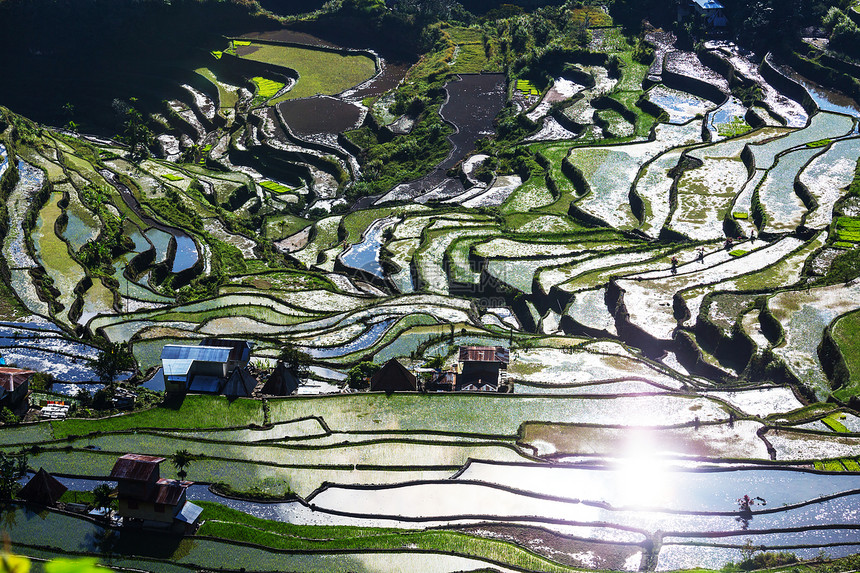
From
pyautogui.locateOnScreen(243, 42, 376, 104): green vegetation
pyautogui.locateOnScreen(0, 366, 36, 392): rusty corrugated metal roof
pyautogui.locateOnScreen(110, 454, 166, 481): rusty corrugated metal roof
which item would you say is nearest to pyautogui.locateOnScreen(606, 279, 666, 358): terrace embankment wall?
pyautogui.locateOnScreen(110, 454, 166, 481): rusty corrugated metal roof

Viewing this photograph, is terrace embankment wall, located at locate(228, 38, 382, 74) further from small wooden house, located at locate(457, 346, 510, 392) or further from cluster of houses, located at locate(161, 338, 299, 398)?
cluster of houses, located at locate(161, 338, 299, 398)

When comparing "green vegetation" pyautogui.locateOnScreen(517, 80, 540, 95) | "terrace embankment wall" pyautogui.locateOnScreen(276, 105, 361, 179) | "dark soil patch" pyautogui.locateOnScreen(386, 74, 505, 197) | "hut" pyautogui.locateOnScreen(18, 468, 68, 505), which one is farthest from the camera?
"green vegetation" pyautogui.locateOnScreen(517, 80, 540, 95)

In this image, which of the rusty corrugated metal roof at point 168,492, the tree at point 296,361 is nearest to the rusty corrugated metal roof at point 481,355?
the tree at point 296,361

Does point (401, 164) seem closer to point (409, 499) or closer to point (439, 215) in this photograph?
point (439, 215)

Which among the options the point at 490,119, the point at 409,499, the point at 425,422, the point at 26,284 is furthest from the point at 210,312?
the point at 490,119

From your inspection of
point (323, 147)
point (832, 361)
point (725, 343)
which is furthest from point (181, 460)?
point (323, 147)

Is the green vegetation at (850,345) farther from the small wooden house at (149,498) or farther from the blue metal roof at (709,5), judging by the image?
the blue metal roof at (709,5)
